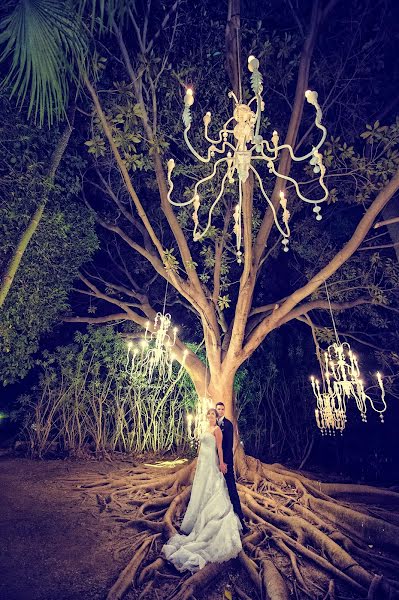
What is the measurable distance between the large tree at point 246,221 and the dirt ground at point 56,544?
0.26 metres

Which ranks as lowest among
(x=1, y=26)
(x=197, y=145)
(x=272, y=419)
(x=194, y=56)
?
(x=272, y=419)

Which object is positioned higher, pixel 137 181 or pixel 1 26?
pixel 137 181

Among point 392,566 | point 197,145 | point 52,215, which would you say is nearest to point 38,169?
point 52,215

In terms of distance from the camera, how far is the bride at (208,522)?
3.30 m

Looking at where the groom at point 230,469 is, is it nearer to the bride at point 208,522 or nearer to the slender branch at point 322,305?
the bride at point 208,522

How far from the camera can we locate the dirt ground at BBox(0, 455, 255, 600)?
2.94 m

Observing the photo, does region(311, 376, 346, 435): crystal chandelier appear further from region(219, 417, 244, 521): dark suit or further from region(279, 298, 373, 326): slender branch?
region(219, 417, 244, 521): dark suit

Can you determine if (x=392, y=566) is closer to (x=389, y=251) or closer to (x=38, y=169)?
(x=389, y=251)

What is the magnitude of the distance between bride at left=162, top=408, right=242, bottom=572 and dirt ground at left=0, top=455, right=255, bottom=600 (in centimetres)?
23

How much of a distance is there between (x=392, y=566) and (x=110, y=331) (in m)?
5.61

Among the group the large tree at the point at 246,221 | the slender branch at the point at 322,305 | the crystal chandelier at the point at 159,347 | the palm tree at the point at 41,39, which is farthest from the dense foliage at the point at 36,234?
the slender branch at the point at 322,305

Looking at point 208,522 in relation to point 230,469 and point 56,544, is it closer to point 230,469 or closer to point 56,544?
point 230,469

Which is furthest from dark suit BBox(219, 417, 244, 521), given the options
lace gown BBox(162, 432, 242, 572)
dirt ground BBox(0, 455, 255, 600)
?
dirt ground BBox(0, 455, 255, 600)

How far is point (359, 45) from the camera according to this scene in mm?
4941
